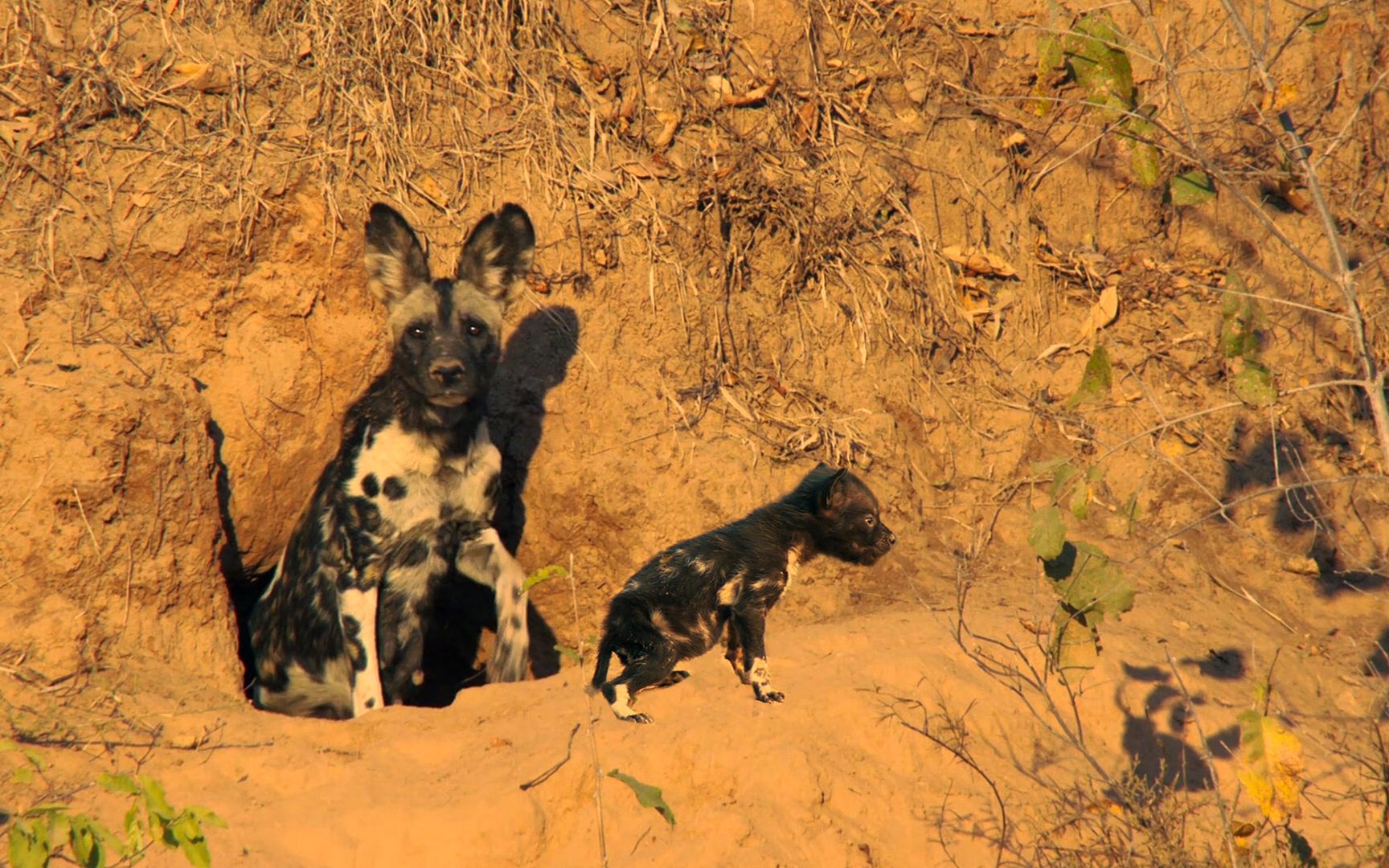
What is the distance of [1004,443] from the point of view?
659 centimetres

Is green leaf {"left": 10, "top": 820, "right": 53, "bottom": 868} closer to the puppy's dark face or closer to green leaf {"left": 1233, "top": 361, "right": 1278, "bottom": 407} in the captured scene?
the puppy's dark face

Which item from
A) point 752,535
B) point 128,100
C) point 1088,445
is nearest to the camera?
point 752,535

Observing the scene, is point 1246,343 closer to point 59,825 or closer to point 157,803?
point 157,803

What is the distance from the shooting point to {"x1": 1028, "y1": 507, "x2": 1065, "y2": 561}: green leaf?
11.5 feet

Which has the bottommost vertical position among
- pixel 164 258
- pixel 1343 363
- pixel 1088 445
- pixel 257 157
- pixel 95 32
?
pixel 1088 445

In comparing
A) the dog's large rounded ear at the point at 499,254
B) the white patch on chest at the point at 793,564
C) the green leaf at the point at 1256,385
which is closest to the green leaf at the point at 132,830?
the white patch on chest at the point at 793,564

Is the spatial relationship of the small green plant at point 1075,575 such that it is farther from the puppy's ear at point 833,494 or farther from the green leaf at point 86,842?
the green leaf at point 86,842

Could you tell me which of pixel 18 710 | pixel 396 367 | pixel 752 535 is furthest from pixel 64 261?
pixel 752 535

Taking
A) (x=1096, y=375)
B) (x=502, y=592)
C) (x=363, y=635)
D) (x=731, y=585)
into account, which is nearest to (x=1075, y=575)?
(x=1096, y=375)

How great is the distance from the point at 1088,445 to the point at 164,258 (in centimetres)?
509

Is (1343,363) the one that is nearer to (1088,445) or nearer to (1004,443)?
(1088,445)

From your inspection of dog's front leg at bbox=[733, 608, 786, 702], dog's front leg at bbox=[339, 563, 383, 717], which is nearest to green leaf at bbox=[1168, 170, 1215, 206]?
dog's front leg at bbox=[733, 608, 786, 702]

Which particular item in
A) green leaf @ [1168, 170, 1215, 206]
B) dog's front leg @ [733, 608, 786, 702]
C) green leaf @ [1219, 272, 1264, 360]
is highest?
green leaf @ [1168, 170, 1215, 206]

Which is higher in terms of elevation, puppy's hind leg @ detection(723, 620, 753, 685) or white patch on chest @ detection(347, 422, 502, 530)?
white patch on chest @ detection(347, 422, 502, 530)
